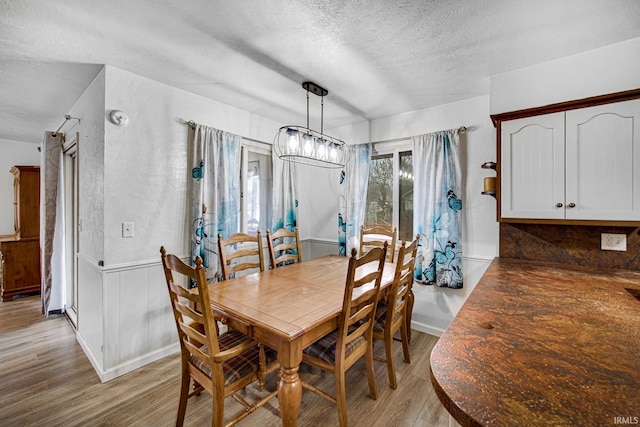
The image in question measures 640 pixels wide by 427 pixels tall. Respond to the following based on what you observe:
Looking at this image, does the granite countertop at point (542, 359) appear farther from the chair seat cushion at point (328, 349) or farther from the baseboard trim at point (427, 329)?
the baseboard trim at point (427, 329)

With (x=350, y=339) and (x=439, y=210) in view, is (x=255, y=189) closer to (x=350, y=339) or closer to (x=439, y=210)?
(x=439, y=210)

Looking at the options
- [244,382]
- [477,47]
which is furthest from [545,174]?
[244,382]

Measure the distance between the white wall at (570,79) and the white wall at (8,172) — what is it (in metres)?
6.33

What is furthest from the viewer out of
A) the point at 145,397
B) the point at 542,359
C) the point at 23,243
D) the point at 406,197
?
the point at 23,243

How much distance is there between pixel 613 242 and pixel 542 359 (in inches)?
68.3

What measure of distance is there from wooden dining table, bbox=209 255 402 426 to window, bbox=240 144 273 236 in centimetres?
125

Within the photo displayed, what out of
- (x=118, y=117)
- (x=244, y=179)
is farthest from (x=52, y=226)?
(x=244, y=179)

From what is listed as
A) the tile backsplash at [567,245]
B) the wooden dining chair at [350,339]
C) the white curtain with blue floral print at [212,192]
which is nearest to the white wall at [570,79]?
the tile backsplash at [567,245]

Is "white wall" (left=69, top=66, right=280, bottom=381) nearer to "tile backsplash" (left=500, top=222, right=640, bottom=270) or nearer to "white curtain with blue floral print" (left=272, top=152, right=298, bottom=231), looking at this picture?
"white curtain with blue floral print" (left=272, top=152, right=298, bottom=231)

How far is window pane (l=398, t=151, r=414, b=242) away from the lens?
313cm

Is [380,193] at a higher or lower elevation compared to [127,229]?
higher

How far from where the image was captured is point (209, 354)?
1.33m

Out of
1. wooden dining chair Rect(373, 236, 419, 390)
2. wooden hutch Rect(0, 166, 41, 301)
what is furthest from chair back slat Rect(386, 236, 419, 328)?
wooden hutch Rect(0, 166, 41, 301)

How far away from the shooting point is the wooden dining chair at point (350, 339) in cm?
151
